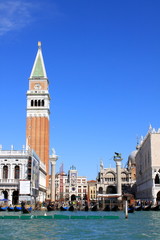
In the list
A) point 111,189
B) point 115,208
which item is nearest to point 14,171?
point 115,208

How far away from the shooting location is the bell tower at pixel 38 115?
89.0 meters

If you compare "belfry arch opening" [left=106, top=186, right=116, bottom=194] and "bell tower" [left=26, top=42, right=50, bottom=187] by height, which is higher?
"bell tower" [left=26, top=42, right=50, bottom=187]

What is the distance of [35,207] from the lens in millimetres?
55656

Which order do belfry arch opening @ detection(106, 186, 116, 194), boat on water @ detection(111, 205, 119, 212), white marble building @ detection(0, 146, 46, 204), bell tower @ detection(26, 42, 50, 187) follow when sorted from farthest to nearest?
1. belfry arch opening @ detection(106, 186, 116, 194)
2. bell tower @ detection(26, 42, 50, 187)
3. white marble building @ detection(0, 146, 46, 204)
4. boat on water @ detection(111, 205, 119, 212)

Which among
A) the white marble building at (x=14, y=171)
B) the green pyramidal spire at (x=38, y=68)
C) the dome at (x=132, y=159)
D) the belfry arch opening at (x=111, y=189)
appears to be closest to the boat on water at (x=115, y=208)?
the white marble building at (x=14, y=171)

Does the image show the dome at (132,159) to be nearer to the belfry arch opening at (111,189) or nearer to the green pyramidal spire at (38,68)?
the belfry arch opening at (111,189)

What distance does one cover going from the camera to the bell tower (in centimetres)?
8900

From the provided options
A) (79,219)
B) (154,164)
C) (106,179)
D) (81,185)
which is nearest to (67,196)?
(81,185)

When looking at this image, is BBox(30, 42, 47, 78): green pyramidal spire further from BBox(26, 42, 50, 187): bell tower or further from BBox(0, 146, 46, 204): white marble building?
BBox(0, 146, 46, 204): white marble building

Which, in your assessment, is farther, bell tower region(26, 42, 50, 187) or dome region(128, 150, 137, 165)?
dome region(128, 150, 137, 165)

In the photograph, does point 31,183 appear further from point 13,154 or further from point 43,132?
point 43,132

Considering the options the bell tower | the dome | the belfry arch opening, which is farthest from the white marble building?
the dome

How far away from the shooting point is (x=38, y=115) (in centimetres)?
9050

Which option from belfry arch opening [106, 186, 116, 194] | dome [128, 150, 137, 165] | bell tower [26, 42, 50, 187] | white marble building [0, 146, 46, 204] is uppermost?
bell tower [26, 42, 50, 187]
